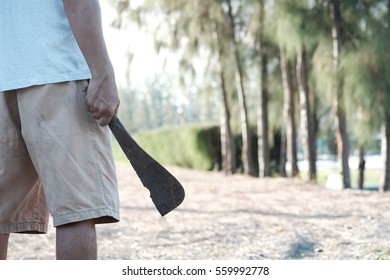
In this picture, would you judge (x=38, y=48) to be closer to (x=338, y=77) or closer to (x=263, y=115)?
(x=338, y=77)

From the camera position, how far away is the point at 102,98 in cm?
123

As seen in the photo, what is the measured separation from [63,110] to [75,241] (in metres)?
0.26

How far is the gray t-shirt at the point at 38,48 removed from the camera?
1.24m

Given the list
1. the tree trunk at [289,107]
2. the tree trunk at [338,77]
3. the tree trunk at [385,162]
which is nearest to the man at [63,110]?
the tree trunk at [338,77]

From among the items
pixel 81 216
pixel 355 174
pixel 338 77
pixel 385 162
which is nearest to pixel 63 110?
pixel 81 216

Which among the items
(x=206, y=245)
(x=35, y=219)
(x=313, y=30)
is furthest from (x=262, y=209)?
(x=35, y=219)

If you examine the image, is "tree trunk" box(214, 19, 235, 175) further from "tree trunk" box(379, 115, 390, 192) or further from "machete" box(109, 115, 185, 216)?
"machete" box(109, 115, 185, 216)

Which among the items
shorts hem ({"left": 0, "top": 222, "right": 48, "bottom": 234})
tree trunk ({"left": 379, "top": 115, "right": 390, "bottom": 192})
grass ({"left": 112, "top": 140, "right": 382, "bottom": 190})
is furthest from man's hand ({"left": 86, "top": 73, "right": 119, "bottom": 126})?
grass ({"left": 112, "top": 140, "right": 382, "bottom": 190})

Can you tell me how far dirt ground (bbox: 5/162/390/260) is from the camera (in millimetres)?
2896

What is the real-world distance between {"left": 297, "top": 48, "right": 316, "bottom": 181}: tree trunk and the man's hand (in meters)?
6.89

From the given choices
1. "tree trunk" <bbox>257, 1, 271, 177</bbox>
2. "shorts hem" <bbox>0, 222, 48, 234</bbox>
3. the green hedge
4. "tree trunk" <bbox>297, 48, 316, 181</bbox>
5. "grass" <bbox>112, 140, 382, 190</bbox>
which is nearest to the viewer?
"shorts hem" <bbox>0, 222, 48, 234</bbox>
